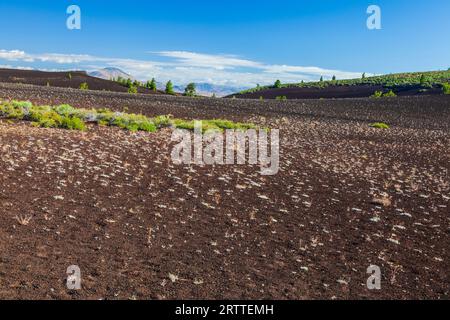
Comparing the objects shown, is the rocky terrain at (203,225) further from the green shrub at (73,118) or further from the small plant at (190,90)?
the small plant at (190,90)

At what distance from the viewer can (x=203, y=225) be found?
1129 cm

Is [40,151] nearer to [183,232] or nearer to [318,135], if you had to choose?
[183,232]

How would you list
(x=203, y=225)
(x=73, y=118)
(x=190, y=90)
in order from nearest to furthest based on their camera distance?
(x=203, y=225)
(x=73, y=118)
(x=190, y=90)

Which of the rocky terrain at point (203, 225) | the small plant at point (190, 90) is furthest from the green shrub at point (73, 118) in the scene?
the small plant at point (190, 90)

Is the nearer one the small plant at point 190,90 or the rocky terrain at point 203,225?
the rocky terrain at point 203,225

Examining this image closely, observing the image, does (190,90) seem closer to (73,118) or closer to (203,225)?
(73,118)

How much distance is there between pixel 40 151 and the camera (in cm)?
1678

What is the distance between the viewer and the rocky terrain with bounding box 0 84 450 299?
8.22 m

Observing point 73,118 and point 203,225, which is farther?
point 73,118

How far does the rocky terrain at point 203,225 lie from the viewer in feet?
27.0

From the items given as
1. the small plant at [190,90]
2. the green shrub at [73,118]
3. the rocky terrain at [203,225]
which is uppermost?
the small plant at [190,90]

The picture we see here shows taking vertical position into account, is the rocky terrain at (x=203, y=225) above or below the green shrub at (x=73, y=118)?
below

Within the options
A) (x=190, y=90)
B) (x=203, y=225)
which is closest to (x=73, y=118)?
(x=203, y=225)

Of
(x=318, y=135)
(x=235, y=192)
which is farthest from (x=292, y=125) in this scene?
(x=235, y=192)
